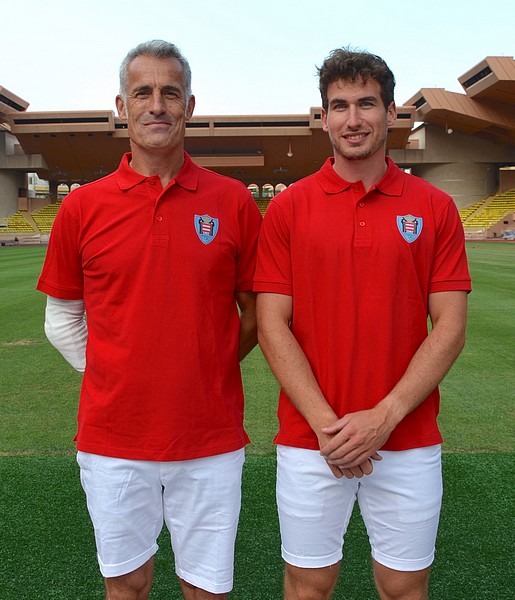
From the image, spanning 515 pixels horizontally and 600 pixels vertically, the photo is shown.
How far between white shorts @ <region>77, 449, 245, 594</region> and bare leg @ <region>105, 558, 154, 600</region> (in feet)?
0.15

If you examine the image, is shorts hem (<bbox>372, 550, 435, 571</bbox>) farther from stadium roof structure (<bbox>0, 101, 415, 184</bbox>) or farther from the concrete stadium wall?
the concrete stadium wall

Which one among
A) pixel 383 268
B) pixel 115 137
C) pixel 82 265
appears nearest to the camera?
pixel 383 268

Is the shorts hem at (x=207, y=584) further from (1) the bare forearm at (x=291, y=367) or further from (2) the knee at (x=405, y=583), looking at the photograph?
(1) the bare forearm at (x=291, y=367)

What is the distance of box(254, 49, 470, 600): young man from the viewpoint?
82.0 inches

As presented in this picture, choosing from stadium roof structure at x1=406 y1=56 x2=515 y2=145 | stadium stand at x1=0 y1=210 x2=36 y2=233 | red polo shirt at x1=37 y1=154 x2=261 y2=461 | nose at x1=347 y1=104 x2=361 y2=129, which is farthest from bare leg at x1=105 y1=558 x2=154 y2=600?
stadium stand at x1=0 y1=210 x2=36 y2=233

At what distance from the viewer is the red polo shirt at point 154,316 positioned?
6.95 ft

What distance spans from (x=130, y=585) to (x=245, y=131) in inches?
1774

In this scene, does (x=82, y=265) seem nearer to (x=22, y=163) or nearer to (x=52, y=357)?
(x=52, y=357)

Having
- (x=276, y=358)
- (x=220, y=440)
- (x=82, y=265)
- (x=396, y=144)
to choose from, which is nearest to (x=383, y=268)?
(x=276, y=358)

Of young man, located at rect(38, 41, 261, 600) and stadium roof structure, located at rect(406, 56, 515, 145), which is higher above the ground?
stadium roof structure, located at rect(406, 56, 515, 145)

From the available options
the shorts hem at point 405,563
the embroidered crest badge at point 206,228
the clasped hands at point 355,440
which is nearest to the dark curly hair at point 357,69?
the embroidered crest badge at point 206,228

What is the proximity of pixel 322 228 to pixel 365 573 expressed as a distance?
1.73 metres

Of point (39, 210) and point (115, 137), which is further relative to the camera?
point (39, 210)

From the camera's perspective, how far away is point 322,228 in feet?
6.89
